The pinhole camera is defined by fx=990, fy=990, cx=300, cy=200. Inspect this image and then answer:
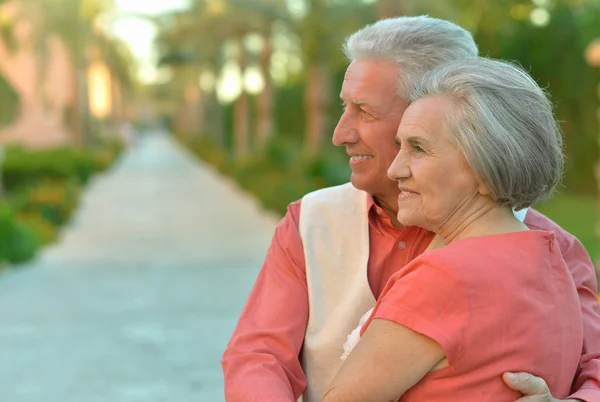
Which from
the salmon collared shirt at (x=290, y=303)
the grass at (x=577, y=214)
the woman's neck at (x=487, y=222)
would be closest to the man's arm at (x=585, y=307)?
the salmon collared shirt at (x=290, y=303)

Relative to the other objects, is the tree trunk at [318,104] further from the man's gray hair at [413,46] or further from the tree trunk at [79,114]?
the tree trunk at [79,114]

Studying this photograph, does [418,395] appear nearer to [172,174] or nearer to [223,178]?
[223,178]

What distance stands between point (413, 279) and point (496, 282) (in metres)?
0.15

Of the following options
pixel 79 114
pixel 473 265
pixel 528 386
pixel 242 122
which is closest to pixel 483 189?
pixel 473 265

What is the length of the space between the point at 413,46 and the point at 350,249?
47 centimetres

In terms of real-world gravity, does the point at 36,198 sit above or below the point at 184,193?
above

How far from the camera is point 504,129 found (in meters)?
1.82

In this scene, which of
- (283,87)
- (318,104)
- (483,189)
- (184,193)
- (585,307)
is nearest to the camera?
(483,189)

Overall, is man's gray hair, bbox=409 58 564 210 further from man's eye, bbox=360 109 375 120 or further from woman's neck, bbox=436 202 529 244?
man's eye, bbox=360 109 375 120

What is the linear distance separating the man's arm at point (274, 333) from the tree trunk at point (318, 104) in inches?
559

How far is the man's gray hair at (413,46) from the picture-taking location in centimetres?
214

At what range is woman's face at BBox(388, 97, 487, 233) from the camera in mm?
1868

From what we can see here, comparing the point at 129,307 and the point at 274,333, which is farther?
the point at 129,307

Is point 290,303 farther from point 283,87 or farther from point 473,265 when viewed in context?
point 283,87
